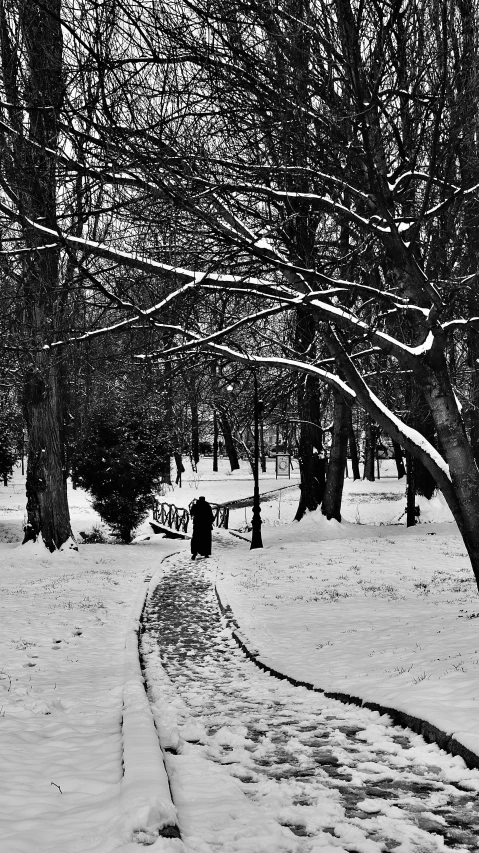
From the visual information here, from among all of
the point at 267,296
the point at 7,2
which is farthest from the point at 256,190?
the point at 7,2

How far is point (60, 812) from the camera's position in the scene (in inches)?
162

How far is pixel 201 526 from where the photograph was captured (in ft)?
63.4

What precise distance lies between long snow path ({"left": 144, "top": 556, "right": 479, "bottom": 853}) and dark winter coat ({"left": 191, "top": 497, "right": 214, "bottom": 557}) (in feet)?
36.6

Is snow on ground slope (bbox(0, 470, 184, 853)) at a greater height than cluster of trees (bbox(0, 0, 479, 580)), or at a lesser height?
lesser

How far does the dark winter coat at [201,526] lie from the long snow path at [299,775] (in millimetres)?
11162

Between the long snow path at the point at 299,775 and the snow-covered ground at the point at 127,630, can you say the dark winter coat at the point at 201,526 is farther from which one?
the long snow path at the point at 299,775

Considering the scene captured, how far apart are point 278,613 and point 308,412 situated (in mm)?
14025

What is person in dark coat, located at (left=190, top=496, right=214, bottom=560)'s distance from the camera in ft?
63.3

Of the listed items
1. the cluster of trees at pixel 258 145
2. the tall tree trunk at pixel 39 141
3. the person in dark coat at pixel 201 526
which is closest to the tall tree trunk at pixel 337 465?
the person in dark coat at pixel 201 526

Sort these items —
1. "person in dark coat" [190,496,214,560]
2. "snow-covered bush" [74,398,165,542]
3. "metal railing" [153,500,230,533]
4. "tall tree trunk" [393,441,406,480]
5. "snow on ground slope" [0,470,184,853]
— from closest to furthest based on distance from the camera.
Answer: "snow on ground slope" [0,470,184,853] < "person in dark coat" [190,496,214,560] < "snow-covered bush" [74,398,165,542] < "metal railing" [153,500,230,533] < "tall tree trunk" [393,441,406,480]

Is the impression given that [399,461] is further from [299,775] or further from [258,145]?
[299,775]

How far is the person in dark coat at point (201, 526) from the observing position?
19297 mm

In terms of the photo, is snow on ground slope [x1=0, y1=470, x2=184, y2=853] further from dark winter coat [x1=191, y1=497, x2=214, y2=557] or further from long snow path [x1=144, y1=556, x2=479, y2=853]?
dark winter coat [x1=191, y1=497, x2=214, y2=557]

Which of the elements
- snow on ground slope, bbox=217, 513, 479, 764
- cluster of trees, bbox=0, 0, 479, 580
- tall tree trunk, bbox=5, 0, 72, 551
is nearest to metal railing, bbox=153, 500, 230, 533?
snow on ground slope, bbox=217, 513, 479, 764
